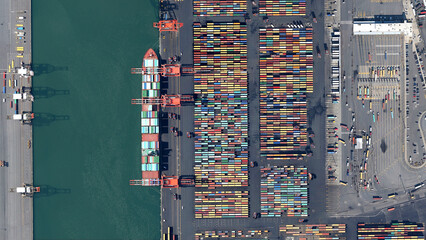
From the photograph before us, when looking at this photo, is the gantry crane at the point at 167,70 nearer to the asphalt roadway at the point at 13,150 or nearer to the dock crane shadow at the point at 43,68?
the dock crane shadow at the point at 43,68

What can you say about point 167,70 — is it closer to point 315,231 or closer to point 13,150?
point 13,150

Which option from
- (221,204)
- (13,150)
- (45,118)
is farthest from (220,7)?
(13,150)

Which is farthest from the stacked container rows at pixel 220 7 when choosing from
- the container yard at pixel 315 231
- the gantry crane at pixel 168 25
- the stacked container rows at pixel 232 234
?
the container yard at pixel 315 231

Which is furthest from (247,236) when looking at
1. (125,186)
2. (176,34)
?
(176,34)

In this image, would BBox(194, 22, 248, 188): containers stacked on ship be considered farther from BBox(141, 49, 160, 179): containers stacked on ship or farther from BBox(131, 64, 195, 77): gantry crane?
BBox(141, 49, 160, 179): containers stacked on ship

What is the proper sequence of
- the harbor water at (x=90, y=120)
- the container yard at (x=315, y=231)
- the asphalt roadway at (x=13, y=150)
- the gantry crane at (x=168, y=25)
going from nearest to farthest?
the gantry crane at (x=168, y=25)
the asphalt roadway at (x=13, y=150)
the container yard at (x=315, y=231)
the harbor water at (x=90, y=120)
